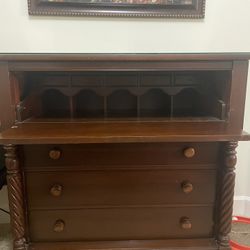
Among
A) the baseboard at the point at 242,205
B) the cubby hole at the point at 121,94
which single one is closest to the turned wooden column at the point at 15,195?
the cubby hole at the point at 121,94

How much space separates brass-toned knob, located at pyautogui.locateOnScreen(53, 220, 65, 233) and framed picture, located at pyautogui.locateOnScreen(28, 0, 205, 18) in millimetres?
991

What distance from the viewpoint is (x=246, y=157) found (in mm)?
1428

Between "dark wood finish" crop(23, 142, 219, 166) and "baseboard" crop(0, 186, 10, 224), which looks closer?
"dark wood finish" crop(23, 142, 219, 166)

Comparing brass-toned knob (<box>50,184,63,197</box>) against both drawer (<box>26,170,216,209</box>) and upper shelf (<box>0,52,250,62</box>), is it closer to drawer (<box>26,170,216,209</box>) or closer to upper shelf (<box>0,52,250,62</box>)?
drawer (<box>26,170,216,209</box>)

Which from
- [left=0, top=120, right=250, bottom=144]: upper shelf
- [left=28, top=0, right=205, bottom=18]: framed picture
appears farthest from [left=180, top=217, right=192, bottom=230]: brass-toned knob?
[left=28, top=0, right=205, bottom=18]: framed picture

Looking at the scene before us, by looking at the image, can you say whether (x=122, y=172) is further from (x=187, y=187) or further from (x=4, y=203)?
(x=4, y=203)

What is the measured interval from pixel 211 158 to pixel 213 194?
0.50 feet

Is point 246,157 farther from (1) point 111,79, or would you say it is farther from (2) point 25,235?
(2) point 25,235

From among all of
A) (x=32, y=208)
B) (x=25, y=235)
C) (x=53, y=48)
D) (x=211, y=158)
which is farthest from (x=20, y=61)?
(x=211, y=158)

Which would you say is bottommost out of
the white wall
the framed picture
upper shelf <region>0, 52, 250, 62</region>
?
upper shelf <region>0, 52, 250, 62</region>

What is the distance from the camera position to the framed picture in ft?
4.01

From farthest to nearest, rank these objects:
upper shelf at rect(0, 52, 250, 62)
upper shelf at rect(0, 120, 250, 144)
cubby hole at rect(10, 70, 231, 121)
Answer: cubby hole at rect(10, 70, 231, 121), upper shelf at rect(0, 52, 250, 62), upper shelf at rect(0, 120, 250, 144)

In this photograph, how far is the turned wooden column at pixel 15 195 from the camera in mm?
870

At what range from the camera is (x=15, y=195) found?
91 cm
